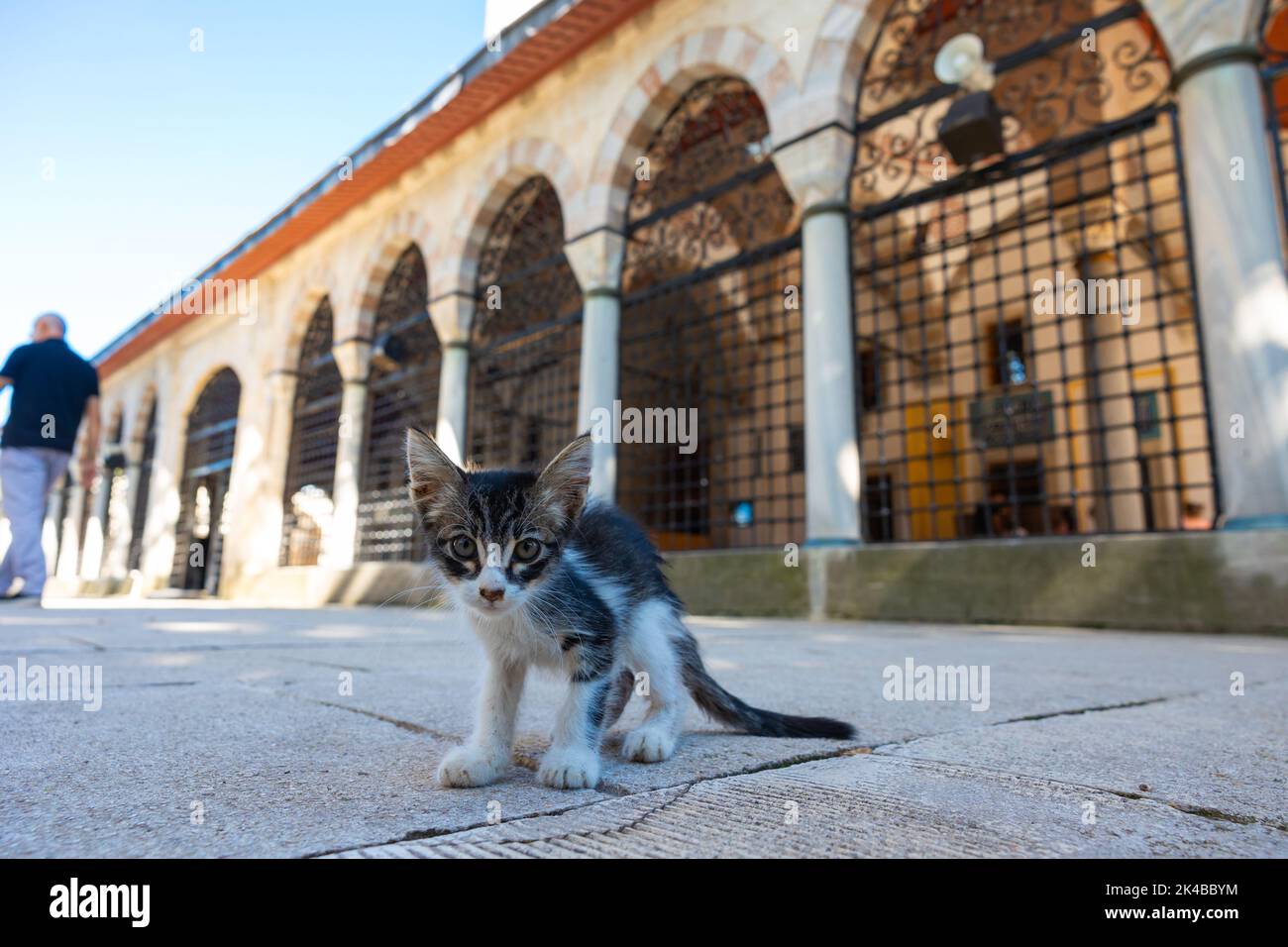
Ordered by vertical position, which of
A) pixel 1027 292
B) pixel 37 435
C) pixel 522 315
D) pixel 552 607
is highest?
pixel 522 315

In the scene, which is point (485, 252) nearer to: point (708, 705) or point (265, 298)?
point (265, 298)

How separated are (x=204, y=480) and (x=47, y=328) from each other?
1431 centimetres

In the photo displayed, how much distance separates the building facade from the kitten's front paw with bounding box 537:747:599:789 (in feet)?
16.6

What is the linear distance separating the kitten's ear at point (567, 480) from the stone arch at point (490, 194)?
8.43m

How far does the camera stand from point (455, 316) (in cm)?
1061

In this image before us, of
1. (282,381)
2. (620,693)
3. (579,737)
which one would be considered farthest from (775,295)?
(282,381)

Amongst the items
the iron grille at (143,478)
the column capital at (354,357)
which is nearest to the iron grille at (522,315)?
the column capital at (354,357)

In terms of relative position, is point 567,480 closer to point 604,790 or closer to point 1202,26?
point 604,790

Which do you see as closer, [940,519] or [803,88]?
[803,88]

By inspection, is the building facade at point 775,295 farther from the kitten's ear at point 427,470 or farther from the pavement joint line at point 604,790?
the kitten's ear at point 427,470

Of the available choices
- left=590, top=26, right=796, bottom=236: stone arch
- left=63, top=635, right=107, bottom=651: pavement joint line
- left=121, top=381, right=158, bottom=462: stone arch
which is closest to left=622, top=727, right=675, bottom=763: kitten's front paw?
left=63, top=635, right=107, bottom=651: pavement joint line

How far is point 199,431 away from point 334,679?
695 inches
